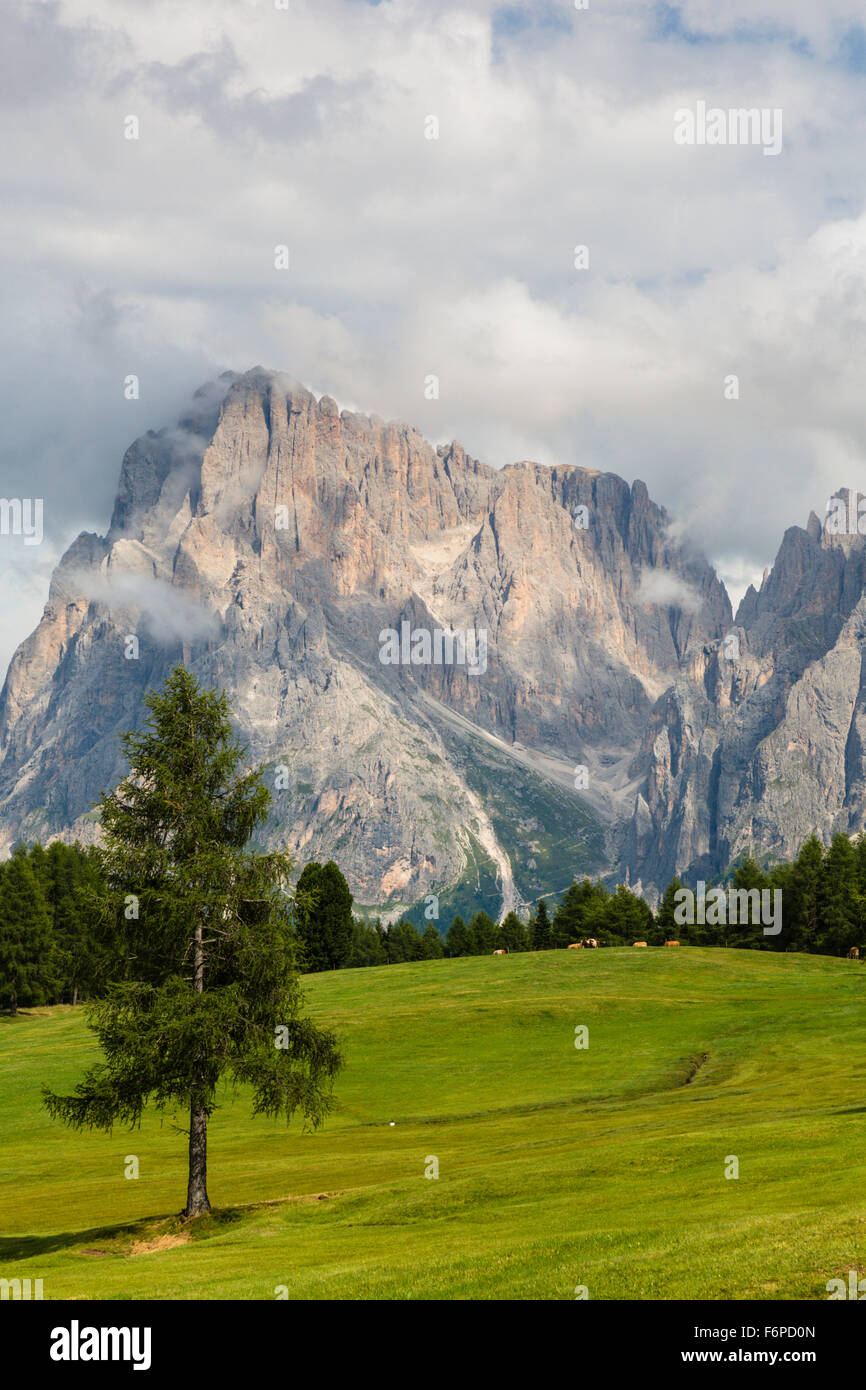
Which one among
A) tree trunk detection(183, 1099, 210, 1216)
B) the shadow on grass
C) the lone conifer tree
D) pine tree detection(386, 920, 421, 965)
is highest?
the lone conifer tree

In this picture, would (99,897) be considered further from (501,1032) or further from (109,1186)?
(501,1032)

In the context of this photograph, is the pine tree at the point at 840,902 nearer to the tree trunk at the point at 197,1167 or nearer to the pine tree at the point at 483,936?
the pine tree at the point at 483,936

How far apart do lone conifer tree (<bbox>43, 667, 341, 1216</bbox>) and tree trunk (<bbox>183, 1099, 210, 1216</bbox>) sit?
4 centimetres

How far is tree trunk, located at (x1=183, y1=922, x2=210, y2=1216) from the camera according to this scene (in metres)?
34.0

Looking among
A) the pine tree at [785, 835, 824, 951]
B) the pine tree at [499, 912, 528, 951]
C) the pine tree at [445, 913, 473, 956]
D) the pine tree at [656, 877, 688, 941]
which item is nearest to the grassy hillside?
the pine tree at [785, 835, 824, 951]

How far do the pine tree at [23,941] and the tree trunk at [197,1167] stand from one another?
246ft

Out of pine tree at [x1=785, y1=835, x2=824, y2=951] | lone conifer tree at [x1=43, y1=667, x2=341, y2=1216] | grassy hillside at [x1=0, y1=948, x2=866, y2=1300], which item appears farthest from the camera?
pine tree at [x1=785, y1=835, x2=824, y2=951]

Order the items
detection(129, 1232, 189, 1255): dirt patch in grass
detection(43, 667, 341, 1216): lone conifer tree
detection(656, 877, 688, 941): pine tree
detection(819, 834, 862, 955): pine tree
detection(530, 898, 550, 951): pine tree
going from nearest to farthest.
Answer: detection(129, 1232, 189, 1255): dirt patch in grass → detection(43, 667, 341, 1216): lone conifer tree → detection(819, 834, 862, 955): pine tree → detection(656, 877, 688, 941): pine tree → detection(530, 898, 550, 951): pine tree

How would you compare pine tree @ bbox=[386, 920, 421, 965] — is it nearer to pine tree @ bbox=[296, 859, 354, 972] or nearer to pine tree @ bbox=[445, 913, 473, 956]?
pine tree @ bbox=[445, 913, 473, 956]

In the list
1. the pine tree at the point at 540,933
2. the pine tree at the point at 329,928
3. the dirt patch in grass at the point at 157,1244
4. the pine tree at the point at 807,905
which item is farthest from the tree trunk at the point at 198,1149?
the pine tree at the point at 540,933

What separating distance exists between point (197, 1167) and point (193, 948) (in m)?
6.28

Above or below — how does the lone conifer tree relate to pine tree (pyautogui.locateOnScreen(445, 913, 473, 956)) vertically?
above

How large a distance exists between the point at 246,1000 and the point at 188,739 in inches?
322
